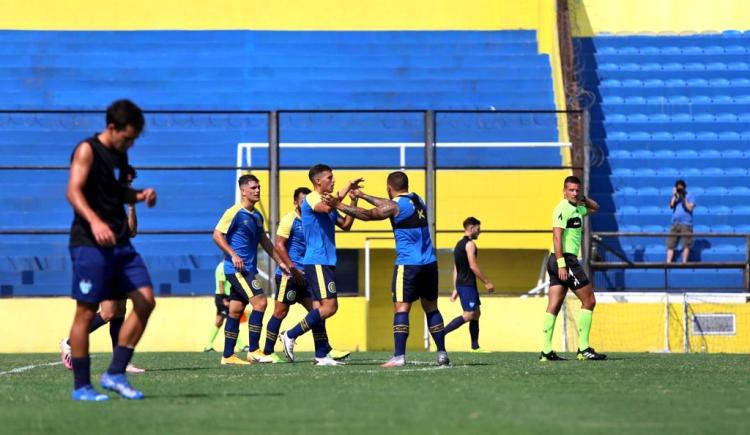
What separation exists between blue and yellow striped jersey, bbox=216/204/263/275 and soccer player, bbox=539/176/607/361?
3.22 m

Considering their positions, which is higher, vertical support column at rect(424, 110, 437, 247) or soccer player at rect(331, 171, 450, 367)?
vertical support column at rect(424, 110, 437, 247)

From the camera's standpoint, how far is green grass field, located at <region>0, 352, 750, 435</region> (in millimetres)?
8297

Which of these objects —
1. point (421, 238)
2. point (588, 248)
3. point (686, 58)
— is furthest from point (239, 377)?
point (686, 58)

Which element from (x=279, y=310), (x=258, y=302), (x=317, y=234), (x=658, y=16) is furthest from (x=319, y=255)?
(x=658, y=16)

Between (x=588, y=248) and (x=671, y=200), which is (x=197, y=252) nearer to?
(x=588, y=248)

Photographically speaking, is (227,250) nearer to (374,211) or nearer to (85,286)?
(374,211)

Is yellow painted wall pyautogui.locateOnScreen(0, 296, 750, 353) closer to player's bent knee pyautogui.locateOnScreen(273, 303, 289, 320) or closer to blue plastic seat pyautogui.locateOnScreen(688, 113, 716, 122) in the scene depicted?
player's bent knee pyautogui.locateOnScreen(273, 303, 289, 320)

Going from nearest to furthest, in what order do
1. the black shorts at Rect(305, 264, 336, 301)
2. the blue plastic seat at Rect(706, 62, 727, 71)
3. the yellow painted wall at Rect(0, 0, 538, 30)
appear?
the black shorts at Rect(305, 264, 336, 301), the blue plastic seat at Rect(706, 62, 727, 71), the yellow painted wall at Rect(0, 0, 538, 30)

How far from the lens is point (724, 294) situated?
23.2 m

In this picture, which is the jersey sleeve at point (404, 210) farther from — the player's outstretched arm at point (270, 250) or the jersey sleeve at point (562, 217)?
the jersey sleeve at point (562, 217)

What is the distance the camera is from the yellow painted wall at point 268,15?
33.2m

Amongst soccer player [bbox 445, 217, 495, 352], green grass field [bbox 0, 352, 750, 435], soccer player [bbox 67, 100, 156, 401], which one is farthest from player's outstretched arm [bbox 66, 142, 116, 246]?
soccer player [bbox 445, 217, 495, 352]

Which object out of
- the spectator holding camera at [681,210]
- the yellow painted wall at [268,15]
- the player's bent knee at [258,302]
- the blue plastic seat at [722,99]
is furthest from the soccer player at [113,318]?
the yellow painted wall at [268,15]

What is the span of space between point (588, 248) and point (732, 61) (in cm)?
1036
